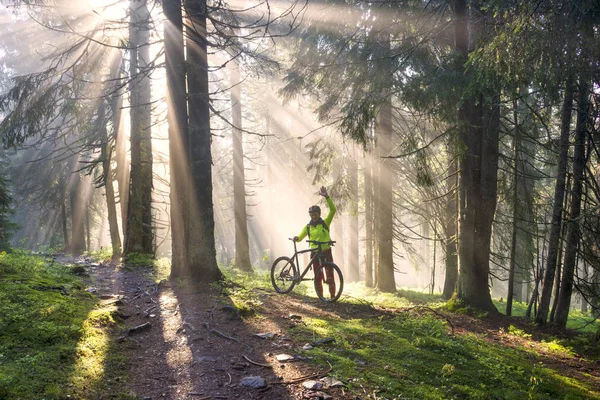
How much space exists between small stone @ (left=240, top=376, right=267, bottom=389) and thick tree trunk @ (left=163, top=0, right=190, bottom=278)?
13.9 feet

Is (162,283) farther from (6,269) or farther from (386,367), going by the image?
(386,367)

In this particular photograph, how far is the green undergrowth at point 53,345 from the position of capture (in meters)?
3.36

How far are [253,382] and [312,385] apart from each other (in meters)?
0.59

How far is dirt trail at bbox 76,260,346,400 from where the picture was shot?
380 cm

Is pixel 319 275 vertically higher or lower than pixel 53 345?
higher

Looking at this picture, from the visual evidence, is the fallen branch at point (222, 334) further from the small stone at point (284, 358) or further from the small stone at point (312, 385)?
the small stone at point (312, 385)

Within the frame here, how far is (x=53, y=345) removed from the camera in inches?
164

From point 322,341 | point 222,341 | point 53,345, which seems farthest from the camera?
point 322,341

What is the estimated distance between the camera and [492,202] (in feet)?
27.7

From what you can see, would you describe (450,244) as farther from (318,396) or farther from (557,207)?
(318,396)

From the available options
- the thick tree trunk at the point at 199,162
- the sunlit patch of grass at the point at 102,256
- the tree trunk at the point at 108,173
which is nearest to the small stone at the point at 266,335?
the thick tree trunk at the point at 199,162

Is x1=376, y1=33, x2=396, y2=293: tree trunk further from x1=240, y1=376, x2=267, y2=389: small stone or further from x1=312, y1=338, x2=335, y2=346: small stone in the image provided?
x1=240, y1=376, x2=267, y2=389: small stone

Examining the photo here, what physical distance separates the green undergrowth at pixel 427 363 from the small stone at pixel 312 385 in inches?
10.4

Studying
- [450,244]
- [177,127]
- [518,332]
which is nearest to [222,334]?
[177,127]
